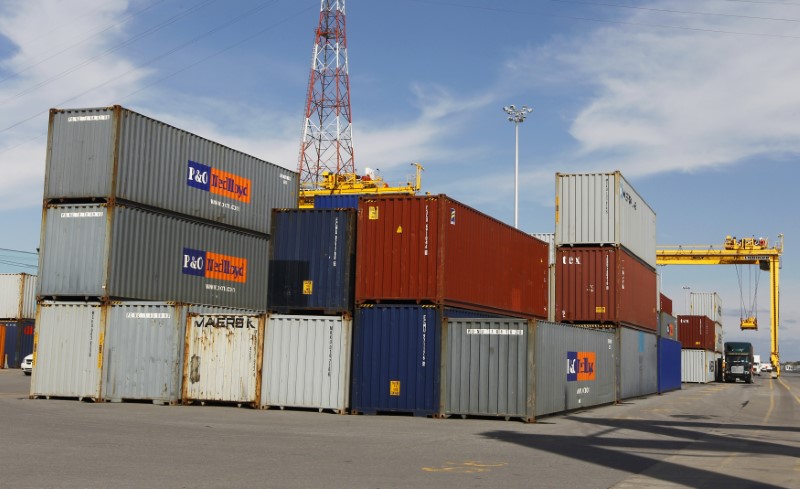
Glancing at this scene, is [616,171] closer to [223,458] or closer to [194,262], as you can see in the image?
[194,262]

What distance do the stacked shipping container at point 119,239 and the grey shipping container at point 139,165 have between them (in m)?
0.04

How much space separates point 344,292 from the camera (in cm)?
2411

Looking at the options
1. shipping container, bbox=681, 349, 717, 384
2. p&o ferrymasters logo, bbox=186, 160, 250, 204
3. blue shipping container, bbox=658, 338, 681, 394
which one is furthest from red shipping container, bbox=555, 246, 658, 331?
shipping container, bbox=681, 349, 717, 384

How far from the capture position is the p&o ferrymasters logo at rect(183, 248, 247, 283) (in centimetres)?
2909

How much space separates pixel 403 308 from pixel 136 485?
44.5ft

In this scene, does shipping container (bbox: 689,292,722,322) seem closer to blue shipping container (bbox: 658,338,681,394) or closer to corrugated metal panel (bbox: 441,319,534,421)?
blue shipping container (bbox: 658,338,681,394)

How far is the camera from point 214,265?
30.3 metres

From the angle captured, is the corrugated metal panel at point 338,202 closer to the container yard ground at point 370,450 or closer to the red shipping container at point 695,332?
the container yard ground at point 370,450

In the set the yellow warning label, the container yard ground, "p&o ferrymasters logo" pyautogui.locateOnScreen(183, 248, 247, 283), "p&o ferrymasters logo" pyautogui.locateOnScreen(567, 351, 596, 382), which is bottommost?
the container yard ground

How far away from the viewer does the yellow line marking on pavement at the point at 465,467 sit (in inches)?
490

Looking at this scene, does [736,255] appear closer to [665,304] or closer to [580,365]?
[665,304]

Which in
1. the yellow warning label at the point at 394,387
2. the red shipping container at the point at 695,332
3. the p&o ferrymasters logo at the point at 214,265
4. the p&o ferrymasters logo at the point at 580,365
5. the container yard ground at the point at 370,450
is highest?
the p&o ferrymasters logo at the point at 214,265

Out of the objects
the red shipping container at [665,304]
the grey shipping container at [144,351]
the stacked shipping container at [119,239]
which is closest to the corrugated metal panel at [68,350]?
the stacked shipping container at [119,239]

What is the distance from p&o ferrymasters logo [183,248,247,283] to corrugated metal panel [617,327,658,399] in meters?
15.6
